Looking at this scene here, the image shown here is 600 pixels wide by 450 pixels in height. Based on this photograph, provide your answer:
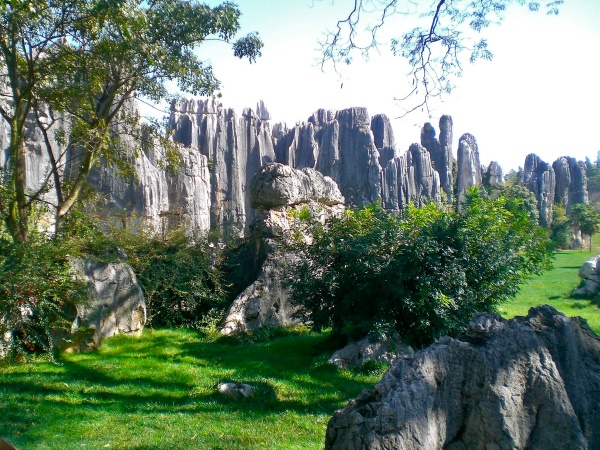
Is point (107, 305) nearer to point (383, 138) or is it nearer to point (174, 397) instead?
point (174, 397)

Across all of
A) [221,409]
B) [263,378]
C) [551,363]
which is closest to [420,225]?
[263,378]

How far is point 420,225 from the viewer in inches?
327

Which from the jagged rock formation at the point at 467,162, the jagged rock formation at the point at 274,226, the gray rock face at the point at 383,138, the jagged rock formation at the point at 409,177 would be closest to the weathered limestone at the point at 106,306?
the jagged rock formation at the point at 274,226

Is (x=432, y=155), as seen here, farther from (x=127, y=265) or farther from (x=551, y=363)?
(x=551, y=363)

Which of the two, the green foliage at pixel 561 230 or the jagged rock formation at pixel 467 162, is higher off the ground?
the jagged rock formation at pixel 467 162

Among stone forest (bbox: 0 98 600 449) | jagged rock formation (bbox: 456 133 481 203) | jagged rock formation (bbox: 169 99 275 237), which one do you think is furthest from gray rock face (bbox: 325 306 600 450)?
jagged rock formation (bbox: 456 133 481 203)

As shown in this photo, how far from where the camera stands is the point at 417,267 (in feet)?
26.0

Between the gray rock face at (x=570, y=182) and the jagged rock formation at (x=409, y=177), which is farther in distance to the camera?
the gray rock face at (x=570, y=182)

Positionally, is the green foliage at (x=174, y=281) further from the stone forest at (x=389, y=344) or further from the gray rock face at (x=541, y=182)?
the gray rock face at (x=541, y=182)

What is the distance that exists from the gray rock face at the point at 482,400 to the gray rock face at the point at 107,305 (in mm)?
6914

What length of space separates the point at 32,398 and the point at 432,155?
58327mm

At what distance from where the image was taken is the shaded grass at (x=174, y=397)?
5352mm

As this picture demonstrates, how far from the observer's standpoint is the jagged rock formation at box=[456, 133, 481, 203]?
5906cm

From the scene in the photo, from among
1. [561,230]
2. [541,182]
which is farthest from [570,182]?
[561,230]
